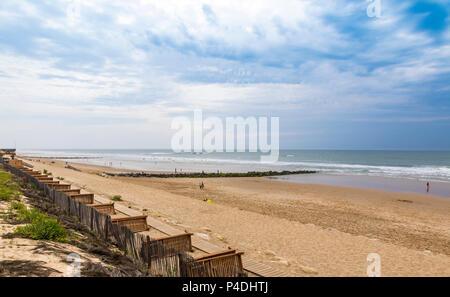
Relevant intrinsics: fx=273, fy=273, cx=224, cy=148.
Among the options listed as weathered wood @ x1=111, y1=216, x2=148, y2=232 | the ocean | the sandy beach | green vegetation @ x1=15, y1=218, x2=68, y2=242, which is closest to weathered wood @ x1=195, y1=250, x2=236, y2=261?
the sandy beach

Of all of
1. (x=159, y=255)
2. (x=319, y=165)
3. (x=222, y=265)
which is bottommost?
(x=319, y=165)

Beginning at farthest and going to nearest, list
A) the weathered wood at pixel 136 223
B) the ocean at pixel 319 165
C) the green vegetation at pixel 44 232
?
the ocean at pixel 319 165, the weathered wood at pixel 136 223, the green vegetation at pixel 44 232

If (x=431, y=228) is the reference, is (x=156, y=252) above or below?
above

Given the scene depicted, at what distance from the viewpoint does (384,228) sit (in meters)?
14.1

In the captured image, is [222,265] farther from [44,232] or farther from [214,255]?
[44,232]

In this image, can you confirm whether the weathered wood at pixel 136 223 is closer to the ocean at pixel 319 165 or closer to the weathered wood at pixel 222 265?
the weathered wood at pixel 222 265

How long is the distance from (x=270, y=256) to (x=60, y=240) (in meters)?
6.00

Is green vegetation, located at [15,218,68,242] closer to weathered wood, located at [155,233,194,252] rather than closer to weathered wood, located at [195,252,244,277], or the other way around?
weathered wood, located at [155,233,194,252]

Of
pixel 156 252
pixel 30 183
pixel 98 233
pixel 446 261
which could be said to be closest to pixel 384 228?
pixel 446 261

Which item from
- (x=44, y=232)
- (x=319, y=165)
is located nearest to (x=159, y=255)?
(x=44, y=232)

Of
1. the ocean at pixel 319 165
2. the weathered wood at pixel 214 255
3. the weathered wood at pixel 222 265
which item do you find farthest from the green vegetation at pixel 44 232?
the ocean at pixel 319 165

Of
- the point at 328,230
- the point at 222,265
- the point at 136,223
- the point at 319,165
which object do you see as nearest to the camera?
the point at 222,265

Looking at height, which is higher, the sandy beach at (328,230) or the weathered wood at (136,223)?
the weathered wood at (136,223)
